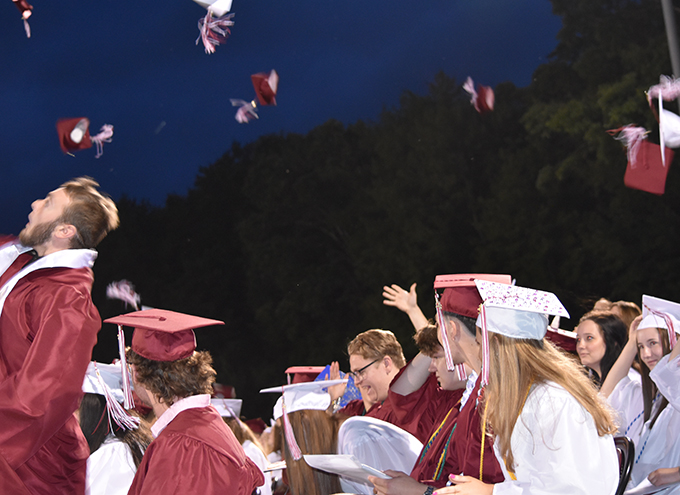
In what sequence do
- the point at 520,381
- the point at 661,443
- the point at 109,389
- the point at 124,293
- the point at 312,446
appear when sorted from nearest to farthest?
the point at 520,381 < the point at 109,389 < the point at 312,446 < the point at 661,443 < the point at 124,293

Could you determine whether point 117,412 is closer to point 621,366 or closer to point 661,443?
point 661,443

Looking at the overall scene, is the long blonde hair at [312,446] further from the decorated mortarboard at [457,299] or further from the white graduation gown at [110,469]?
the decorated mortarboard at [457,299]

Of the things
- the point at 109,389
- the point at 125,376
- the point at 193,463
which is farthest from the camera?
the point at 109,389

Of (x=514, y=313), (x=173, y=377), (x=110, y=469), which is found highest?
(x=514, y=313)

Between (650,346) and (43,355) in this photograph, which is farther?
(650,346)

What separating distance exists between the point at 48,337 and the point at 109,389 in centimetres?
107

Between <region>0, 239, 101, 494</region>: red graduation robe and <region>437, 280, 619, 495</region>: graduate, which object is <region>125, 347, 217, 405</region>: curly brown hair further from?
<region>437, 280, 619, 495</region>: graduate

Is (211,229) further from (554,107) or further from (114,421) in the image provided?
(114,421)

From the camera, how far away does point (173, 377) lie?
2623mm

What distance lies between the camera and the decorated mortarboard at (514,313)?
84.4 inches

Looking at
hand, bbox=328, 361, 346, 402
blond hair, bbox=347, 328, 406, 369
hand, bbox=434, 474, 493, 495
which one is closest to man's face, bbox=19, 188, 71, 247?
hand, bbox=434, 474, 493, 495

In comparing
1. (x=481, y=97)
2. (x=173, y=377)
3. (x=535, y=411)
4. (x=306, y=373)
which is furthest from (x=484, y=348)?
(x=481, y=97)

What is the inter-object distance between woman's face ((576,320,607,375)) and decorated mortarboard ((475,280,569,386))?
2.80 m

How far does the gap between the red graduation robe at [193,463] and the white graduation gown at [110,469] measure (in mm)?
675
